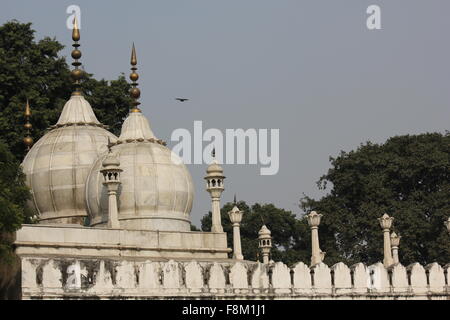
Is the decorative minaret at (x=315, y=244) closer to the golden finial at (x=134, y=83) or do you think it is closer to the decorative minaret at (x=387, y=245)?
the decorative minaret at (x=387, y=245)

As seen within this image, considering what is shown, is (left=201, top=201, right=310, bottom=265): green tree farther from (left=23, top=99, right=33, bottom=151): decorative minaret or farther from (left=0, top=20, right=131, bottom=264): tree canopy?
(left=23, top=99, right=33, bottom=151): decorative minaret

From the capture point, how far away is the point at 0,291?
124ft

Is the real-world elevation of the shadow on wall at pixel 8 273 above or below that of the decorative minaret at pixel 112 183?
below

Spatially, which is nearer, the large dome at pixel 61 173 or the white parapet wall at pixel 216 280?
the white parapet wall at pixel 216 280

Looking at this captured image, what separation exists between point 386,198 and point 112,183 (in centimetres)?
2410

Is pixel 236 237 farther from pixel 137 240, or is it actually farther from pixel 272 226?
pixel 272 226

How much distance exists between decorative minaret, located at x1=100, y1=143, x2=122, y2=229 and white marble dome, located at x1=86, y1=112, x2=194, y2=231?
122 cm

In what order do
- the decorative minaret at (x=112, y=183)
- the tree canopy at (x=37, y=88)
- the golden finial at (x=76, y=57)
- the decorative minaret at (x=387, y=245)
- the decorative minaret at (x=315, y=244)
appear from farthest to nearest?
the tree canopy at (x=37, y=88), the golden finial at (x=76, y=57), the decorative minaret at (x=387, y=245), the decorative minaret at (x=315, y=244), the decorative minaret at (x=112, y=183)

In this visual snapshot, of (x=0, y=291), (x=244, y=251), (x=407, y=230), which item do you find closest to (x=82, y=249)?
(x=0, y=291)

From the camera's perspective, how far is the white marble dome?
44625mm

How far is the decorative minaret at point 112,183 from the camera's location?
4309 centimetres

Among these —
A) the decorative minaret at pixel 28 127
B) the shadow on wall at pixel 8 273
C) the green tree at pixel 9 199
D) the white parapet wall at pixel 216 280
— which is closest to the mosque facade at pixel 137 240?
the white parapet wall at pixel 216 280

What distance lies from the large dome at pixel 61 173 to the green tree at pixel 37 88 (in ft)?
28.9

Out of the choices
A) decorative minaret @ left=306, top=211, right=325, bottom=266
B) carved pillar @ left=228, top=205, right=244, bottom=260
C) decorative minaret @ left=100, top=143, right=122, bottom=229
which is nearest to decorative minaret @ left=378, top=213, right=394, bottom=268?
decorative minaret @ left=306, top=211, right=325, bottom=266
